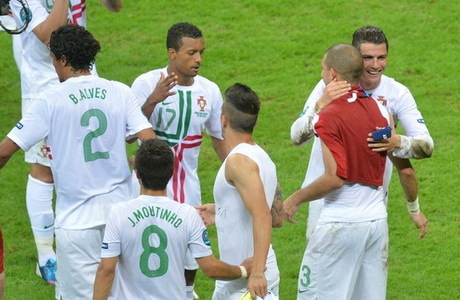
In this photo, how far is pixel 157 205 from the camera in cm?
701

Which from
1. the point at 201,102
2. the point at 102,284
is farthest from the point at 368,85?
the point at 102,284

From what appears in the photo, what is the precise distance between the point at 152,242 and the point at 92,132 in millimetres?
1159

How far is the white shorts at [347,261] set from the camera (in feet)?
26.6

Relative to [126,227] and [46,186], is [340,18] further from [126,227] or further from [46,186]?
[126,227]

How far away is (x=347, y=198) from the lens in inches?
318

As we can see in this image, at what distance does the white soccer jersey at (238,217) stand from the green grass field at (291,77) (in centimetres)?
226

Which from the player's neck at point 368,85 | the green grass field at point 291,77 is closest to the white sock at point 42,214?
the green grass field at point 291,77

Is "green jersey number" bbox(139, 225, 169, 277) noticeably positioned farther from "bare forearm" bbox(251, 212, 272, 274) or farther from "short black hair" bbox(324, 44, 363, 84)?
"short black hair" bbox(324, 44, 363, 84)

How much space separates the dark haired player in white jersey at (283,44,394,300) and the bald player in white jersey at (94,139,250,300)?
3.73ft

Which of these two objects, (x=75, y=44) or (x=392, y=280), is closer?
(x=75, y=44)

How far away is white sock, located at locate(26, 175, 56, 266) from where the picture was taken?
32.2 feet

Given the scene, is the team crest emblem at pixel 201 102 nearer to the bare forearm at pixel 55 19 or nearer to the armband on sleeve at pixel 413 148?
the bare forearm at pixel 55 19

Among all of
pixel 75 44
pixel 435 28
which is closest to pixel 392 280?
pixel 75 44

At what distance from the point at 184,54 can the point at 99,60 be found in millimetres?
6167
